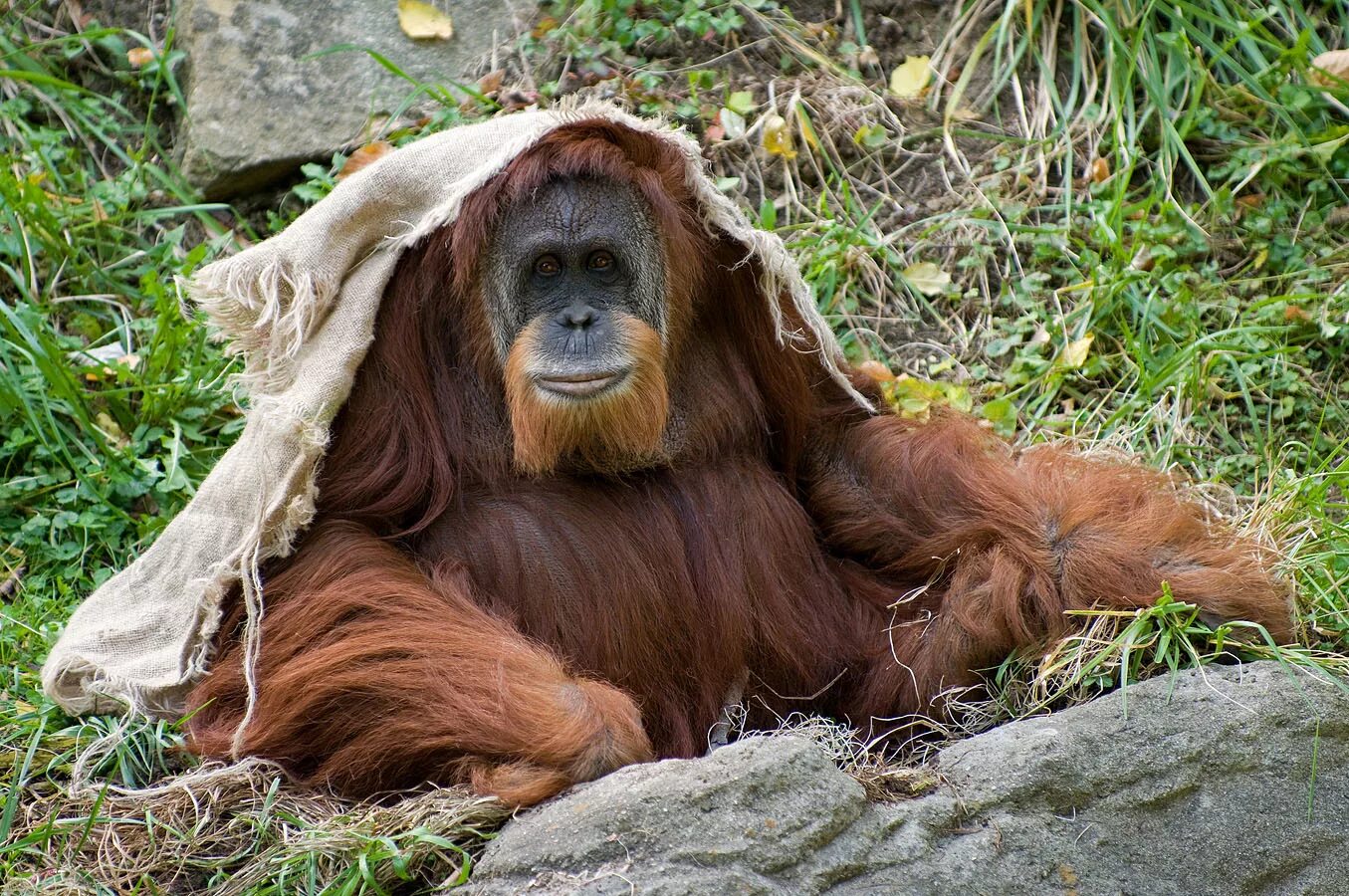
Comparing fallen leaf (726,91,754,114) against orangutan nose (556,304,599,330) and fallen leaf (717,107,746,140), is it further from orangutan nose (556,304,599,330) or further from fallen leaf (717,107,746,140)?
orangutan nose (556,304,599,330)

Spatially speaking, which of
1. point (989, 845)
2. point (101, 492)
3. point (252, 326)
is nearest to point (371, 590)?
point (252, 326)

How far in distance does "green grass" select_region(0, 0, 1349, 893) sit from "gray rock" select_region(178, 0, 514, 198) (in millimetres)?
114

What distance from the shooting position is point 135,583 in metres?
2.90

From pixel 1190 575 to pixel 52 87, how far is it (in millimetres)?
3411

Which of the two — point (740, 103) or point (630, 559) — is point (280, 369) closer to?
point (630, 559)

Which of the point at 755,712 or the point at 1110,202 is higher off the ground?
the point at 1110,202

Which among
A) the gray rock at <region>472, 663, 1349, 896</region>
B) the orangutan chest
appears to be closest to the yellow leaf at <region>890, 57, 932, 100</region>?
the orangutan chest

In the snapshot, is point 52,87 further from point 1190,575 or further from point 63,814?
point 1190,575

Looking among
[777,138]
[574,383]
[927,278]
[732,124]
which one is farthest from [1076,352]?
[574,383]

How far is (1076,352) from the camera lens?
12.9 feet

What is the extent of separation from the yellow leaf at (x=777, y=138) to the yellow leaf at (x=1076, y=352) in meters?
0.96

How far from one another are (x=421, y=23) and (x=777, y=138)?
1131mm

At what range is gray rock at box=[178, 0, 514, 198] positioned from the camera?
4.29 m

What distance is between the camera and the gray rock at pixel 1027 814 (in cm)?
218
